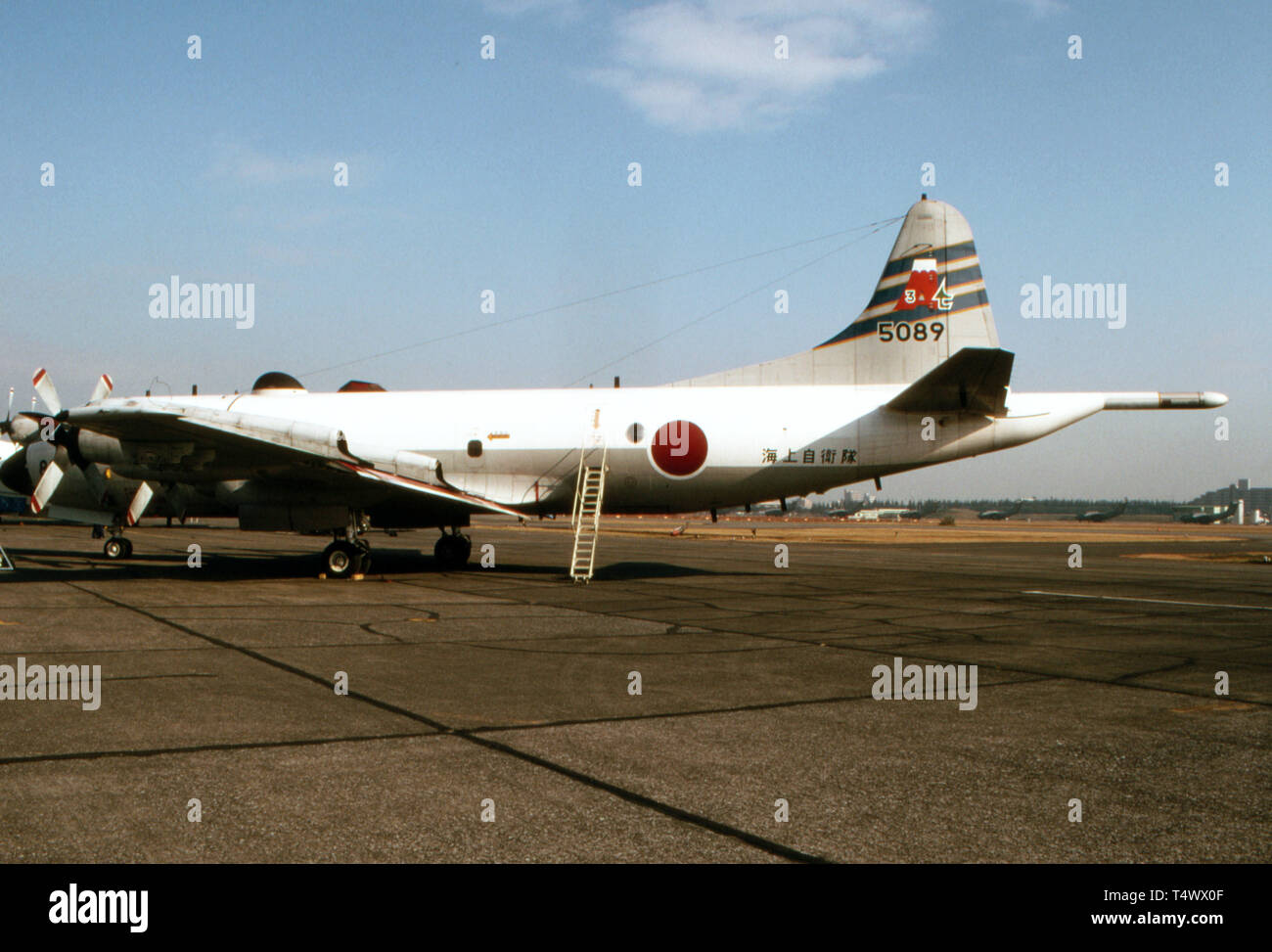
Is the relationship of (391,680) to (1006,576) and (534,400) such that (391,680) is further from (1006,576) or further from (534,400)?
(1006,576)

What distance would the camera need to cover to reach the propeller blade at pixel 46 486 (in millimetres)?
22969

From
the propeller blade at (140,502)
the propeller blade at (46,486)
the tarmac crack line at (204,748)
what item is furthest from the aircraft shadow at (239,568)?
the tarmac crack line at (204,748)

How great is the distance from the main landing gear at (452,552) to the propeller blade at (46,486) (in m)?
9.54

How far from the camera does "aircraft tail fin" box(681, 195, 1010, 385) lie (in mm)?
21094

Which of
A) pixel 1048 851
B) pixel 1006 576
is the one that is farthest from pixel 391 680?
pixel 1006 576

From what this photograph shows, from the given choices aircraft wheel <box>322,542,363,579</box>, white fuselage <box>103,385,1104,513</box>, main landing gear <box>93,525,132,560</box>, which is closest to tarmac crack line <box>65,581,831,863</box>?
aircraft wheel <box>322,542,363,579</box>

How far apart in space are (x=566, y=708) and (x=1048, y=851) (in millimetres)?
4202

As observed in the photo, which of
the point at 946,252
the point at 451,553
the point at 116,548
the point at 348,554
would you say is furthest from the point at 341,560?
the point at 946,252

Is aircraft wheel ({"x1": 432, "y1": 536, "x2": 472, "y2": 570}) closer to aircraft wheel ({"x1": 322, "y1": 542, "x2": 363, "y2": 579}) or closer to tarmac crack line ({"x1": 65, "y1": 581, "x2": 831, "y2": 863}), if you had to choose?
aircraft wheel ({"x1": 322, "y1": 542, "x2": 363, "y2": 579})

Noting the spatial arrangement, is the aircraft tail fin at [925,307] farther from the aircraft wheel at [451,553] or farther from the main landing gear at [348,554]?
the main landing gear at [348,554]

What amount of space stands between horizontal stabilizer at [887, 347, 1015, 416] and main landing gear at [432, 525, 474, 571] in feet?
36.5

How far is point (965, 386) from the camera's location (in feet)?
63.1

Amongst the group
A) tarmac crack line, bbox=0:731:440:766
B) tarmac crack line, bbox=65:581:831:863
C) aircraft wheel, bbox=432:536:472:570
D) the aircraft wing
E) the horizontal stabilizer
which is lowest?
tarmac crack line, bbox=65:581:831:863

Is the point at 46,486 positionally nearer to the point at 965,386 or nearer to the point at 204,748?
the point at 204,748
